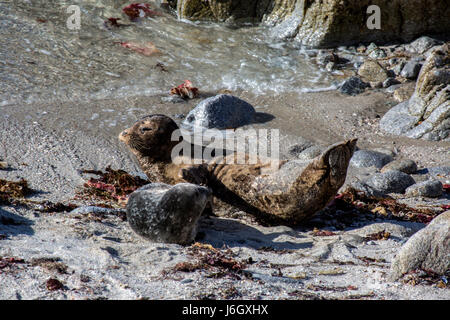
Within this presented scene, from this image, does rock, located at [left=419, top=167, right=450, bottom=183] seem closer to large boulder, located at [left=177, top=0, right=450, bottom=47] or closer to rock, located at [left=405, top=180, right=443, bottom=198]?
rock, located at [left=405, top=180, right=443, bottom=198]

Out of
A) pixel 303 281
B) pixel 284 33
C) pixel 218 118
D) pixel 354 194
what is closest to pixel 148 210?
pixel 303 281

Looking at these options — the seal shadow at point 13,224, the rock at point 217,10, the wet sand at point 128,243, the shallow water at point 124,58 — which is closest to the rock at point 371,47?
the shallow water at point 124,58

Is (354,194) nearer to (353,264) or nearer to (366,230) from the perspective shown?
(366,230)

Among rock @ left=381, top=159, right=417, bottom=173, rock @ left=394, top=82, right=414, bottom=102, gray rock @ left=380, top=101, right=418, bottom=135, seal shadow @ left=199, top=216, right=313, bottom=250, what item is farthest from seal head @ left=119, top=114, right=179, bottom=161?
rock @ left=394, top=82, right=414, bottom=102

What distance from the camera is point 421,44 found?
1171 centimetres

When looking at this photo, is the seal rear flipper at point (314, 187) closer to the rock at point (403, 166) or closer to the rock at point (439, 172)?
the rock at point (403, 166)

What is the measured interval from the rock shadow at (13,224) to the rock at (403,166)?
4.61 m

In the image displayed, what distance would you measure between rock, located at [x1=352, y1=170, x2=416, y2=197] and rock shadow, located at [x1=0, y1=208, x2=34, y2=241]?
12.4ft

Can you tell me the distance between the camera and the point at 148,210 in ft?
15.0

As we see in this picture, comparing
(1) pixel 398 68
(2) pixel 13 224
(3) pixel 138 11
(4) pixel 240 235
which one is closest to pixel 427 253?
(4) pixel 240 235

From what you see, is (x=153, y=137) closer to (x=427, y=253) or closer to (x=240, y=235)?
(x=240, y=235)

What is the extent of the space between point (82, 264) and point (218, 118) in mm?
4936

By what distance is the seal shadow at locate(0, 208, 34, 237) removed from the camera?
444 cm

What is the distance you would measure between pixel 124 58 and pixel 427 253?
8514 mm
